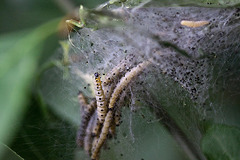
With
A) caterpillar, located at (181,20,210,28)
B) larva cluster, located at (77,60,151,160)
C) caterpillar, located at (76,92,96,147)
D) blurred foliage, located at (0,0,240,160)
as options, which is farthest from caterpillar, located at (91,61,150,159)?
caterpillar, located at (181,20,210,28)

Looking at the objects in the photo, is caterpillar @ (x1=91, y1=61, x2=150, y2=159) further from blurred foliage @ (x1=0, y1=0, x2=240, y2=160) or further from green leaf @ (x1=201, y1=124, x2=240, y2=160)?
green leaf @ (x1=201, y1=124, x2=240, y2=160)

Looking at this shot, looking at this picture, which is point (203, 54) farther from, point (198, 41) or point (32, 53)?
point (32, 53)

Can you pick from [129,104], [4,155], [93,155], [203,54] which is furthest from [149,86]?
[4,155]

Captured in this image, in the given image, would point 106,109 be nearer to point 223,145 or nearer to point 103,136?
point 103,136

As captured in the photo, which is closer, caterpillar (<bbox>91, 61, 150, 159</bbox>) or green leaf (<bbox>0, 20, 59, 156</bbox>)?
caterpillar (<bbox>91, 61, 150, 159</bbox>)

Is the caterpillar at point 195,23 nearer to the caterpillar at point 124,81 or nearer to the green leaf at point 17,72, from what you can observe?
the caterpillar at point 124,81

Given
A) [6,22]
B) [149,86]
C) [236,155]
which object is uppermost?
[6,22]

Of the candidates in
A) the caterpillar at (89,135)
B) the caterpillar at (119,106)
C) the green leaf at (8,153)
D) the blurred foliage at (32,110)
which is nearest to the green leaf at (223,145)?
the blurred foliage at (32,110)

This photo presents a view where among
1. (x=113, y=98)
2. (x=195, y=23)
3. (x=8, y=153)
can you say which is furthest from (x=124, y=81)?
(x=8, y=153)
